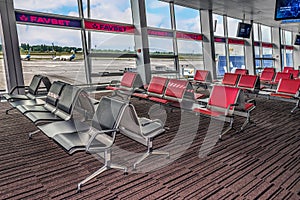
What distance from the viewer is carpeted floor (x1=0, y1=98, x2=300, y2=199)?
212cm

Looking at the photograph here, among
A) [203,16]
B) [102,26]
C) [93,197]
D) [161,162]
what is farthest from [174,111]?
[203,16]

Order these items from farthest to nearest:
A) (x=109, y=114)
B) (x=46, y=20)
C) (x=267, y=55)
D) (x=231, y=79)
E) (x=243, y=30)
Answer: (x=267, y=55)
(x=243, y=30)
(x=231, y=79)
(x=46, y=20)
(x=109, y=114)

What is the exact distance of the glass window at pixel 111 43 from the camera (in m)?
7.48

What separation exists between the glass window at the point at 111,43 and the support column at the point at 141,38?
259 mm

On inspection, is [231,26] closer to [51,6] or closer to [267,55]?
[267,55]

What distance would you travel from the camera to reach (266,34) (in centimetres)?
1482

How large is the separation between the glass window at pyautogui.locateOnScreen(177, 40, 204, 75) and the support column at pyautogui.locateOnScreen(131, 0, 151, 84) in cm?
187

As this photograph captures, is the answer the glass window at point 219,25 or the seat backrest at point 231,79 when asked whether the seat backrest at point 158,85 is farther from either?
the glass window at point 219,25

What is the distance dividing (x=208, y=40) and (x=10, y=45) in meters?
7.59

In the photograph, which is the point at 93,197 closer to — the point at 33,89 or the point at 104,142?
the point at 104,142

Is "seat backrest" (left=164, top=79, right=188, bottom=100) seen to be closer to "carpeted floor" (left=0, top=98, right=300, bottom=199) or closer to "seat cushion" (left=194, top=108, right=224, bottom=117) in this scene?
"seat cushion" (left=194, top=108, right=224, bottom=117)

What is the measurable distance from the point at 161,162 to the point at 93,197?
36.4 inches

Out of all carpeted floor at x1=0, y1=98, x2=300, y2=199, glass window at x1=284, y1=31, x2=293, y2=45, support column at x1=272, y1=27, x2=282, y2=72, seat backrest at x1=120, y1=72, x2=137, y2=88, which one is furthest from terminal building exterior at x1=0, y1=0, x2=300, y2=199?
glass window at x1=284, y1=31, x2=293, y2=45

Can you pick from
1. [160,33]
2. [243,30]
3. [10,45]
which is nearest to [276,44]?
[243,30]
